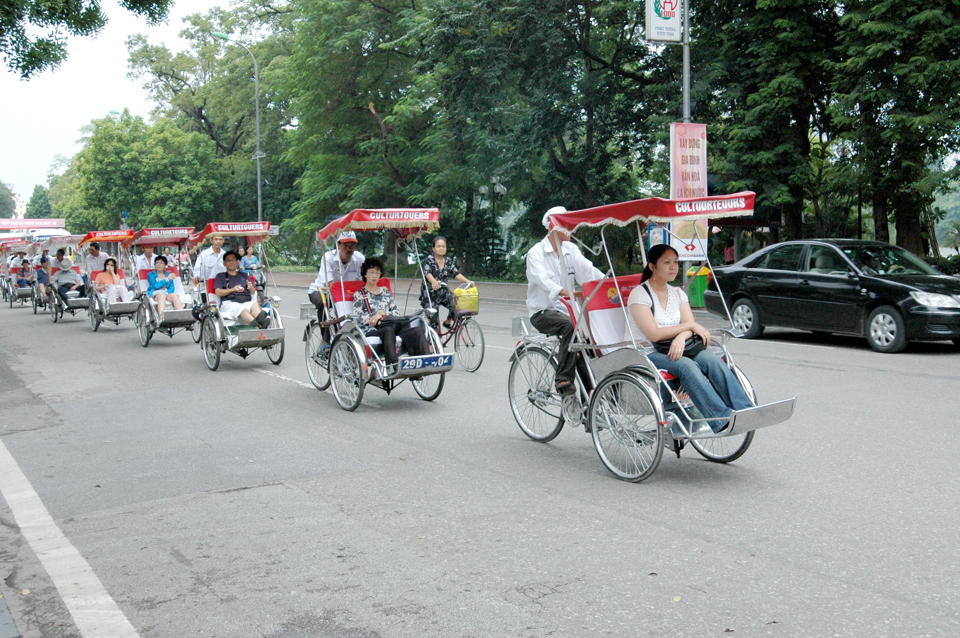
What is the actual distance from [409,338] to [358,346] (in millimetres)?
575

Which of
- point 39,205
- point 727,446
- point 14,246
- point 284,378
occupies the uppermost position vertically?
point 39,205

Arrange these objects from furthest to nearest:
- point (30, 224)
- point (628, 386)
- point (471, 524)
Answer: point (30, 224)
point (628, 386)
point (471, 524)

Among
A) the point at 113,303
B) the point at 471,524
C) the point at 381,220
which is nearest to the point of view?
the point at 471,524

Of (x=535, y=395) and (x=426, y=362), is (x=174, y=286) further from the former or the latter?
(x=535, y=395)

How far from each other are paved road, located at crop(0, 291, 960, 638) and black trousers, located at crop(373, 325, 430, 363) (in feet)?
2.09

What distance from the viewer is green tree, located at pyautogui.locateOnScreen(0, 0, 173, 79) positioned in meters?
17.5

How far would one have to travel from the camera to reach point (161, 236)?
16.8 metres

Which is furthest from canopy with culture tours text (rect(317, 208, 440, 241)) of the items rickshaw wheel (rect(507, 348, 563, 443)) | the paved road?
rickshaw wheel (rect(507, 348, 563, 443))

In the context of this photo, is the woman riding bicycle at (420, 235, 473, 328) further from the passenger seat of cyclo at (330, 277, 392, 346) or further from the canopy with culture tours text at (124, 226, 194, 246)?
the canopy with culture tours text at (124, 226, 194, 246)

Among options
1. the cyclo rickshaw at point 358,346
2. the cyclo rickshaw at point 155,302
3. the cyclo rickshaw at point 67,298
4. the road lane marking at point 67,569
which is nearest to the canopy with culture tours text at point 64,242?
the cyclo rickshaw at point 67,298

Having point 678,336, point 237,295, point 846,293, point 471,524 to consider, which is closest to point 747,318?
point 846,293

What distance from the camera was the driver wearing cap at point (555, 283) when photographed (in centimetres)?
675

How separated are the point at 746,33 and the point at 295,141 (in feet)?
90.3

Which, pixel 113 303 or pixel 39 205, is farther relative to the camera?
pixel 39 205
